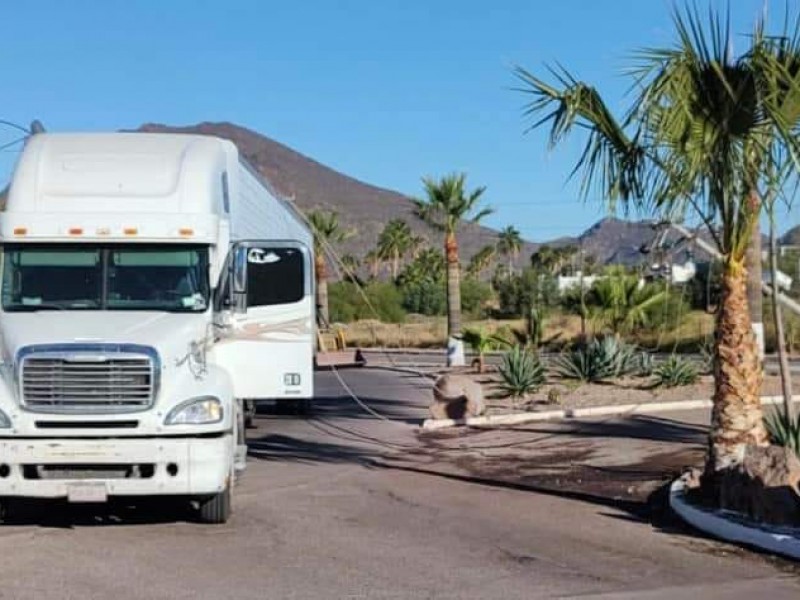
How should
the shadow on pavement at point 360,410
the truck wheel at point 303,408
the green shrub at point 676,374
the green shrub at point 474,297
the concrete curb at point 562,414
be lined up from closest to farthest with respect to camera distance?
the concrete curb at point 562,414 < the shadow on pavement at point 360,410 < the truck wheel at point 303,408 < the green shrub at point 676,374 < the green shrub at point 474,297

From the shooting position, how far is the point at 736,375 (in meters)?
13.0

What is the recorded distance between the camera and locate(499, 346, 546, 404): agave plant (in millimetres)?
26219

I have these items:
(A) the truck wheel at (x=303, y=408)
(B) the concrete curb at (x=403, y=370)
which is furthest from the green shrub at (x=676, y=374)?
(B) the concrete curb at (x=403, y=370)

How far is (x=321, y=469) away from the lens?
682 inches

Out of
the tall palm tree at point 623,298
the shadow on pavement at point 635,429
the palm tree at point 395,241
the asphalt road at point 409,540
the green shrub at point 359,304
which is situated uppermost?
the palm tree at point 395,241

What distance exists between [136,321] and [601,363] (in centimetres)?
1647

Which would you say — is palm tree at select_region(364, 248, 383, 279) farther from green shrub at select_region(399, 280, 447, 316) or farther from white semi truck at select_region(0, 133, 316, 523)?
white semi truck at select_region(0, 133, 316, 523)

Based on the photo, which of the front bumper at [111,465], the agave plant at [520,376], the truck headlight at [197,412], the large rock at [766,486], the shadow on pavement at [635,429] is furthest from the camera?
the agave plant at [520,376]

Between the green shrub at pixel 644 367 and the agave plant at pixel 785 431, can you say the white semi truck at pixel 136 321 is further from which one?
the green shrub at pixel 644 367

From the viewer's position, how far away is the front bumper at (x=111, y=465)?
37.7 feet

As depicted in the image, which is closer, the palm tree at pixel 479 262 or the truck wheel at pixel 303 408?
the truck wheel at pixel 303 408

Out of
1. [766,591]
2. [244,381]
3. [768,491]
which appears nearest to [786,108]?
[768,491]

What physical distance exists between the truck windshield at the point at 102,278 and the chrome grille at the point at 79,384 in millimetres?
1088

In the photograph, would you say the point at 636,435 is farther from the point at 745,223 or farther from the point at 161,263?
the point at 161,263
